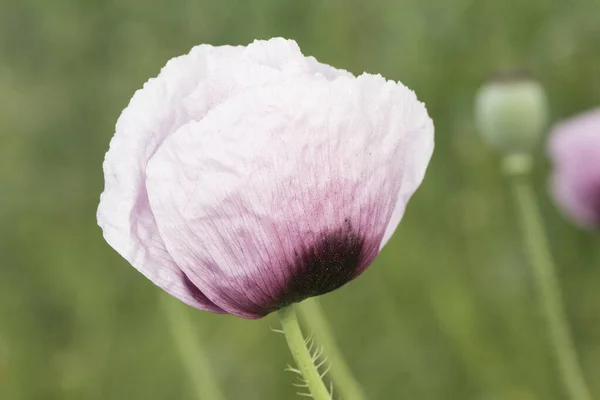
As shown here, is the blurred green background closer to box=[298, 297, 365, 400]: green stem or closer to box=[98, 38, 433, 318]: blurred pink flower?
box=[298, 297, 365, 400]: green stem

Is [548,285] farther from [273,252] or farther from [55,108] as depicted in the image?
[55,108]

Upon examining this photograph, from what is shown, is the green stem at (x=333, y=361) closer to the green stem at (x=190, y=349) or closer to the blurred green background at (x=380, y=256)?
the green stem at (x=190, y=349)

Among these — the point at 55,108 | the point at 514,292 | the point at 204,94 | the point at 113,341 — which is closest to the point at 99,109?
the point at 55,108

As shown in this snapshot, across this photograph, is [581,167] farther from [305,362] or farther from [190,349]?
[305,362]

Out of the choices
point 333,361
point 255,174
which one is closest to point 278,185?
point 255,174

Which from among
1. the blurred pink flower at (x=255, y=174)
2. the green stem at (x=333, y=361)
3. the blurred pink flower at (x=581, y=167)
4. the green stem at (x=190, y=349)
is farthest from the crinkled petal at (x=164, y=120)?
the blurred pink flower at (x=581, y=167)

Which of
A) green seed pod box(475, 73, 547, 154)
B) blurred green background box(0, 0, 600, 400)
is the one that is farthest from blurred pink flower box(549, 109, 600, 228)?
blurred green background box(0, 0, 600, 400)
